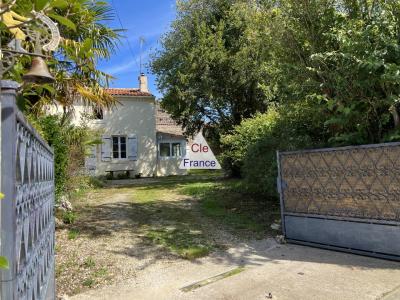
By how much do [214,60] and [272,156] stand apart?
1050 centimetres

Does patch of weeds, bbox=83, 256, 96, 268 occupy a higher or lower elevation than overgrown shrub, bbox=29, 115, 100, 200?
lower

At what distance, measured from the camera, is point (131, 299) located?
4.78 m

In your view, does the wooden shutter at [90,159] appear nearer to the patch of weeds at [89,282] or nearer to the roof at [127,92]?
the roof at [127,92]

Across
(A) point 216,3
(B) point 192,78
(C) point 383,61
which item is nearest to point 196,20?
(A) point 216,3

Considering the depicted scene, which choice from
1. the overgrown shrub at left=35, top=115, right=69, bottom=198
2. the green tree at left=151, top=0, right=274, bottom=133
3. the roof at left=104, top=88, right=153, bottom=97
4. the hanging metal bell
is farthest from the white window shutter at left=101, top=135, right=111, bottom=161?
the hanging metal bell

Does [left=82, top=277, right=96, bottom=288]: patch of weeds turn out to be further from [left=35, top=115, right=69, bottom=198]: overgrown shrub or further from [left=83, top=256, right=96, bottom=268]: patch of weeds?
[left=35, top=115, right=69, bottom=198]: overgrown shrub

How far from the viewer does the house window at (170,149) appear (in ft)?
87.1

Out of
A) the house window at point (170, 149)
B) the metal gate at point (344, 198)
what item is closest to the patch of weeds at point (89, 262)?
the metal gate at point (344, 198)

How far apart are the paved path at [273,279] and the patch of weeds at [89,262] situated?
95 cm

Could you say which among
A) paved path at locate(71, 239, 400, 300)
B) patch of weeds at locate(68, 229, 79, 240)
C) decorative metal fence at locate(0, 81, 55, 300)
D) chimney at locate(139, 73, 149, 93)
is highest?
chimney at locate(139, 73, 149, 93)

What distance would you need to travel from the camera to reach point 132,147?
81.0ft

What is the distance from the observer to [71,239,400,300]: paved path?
4.79 meters

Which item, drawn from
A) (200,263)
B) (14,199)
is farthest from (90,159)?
(14,199)

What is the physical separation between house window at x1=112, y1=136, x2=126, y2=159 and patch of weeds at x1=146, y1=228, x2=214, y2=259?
16949 millimetres
